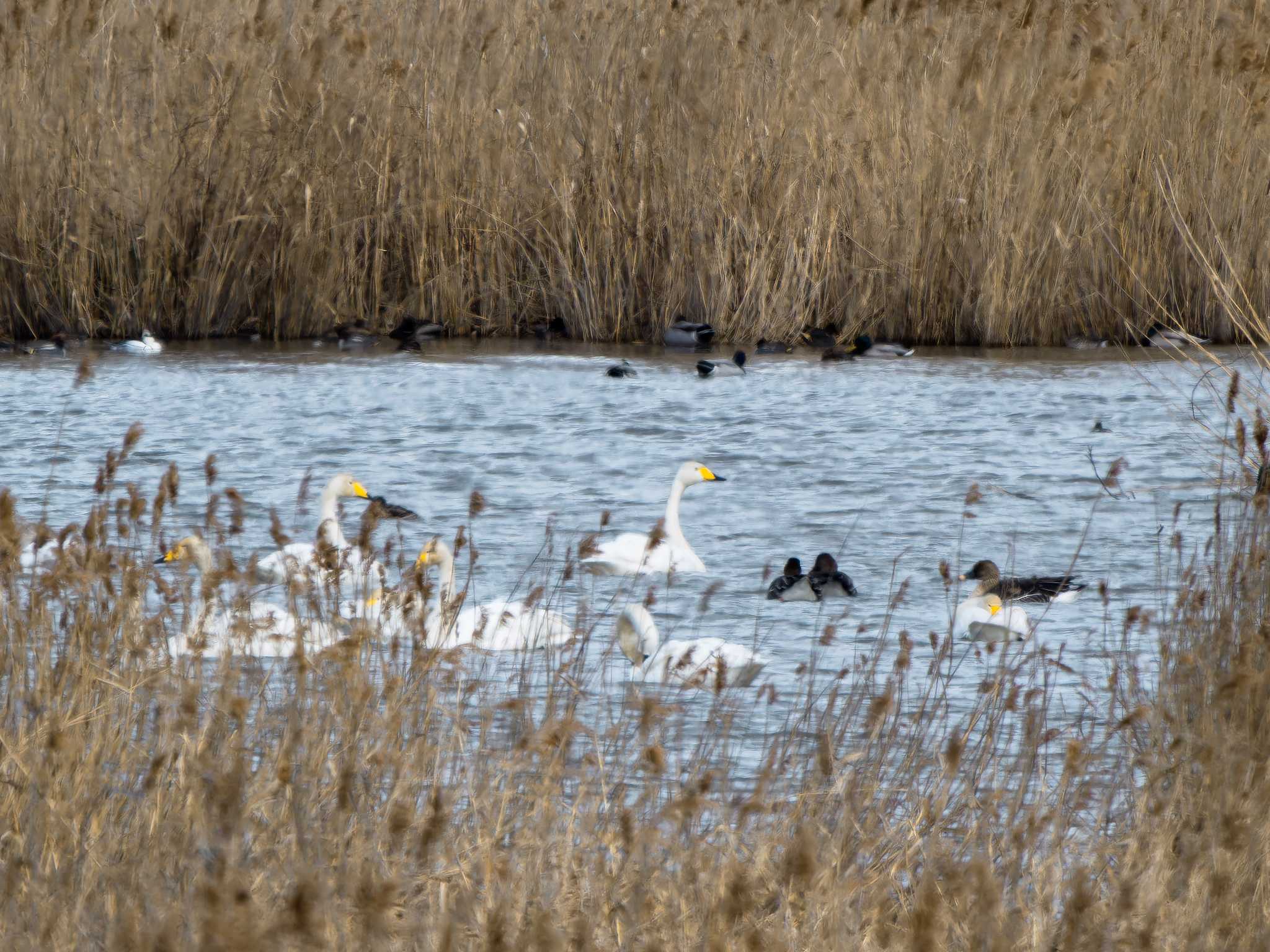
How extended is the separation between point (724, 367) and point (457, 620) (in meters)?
7.25

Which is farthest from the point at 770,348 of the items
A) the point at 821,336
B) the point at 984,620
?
the point at 984,620

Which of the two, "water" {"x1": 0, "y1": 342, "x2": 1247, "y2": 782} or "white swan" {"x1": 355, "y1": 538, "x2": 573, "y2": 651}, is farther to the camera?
"water" {"x1": 0, "y1": 342, "x2": 1247, "y2": 782}

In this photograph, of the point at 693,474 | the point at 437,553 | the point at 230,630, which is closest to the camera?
the point at 230,630

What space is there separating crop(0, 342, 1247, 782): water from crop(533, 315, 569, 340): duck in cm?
37

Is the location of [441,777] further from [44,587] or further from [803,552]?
[803,552]

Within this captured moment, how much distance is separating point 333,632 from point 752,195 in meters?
8.31

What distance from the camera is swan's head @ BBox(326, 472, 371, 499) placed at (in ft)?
22.6

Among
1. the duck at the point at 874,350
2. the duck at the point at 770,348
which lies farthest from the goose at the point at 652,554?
the duck at the point at 770,348

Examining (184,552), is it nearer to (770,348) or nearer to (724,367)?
(724,367)

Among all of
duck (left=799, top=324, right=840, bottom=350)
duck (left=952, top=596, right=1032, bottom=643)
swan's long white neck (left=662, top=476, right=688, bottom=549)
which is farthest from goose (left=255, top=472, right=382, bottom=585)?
duck (left=799, top=324, right=840, bottom=350)

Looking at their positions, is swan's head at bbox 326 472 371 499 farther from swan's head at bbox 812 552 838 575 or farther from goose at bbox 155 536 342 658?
goose at bbox 155 536 342 658

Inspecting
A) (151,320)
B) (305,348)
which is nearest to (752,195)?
(305,348)

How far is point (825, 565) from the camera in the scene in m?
6.48

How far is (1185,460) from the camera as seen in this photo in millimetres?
8906
